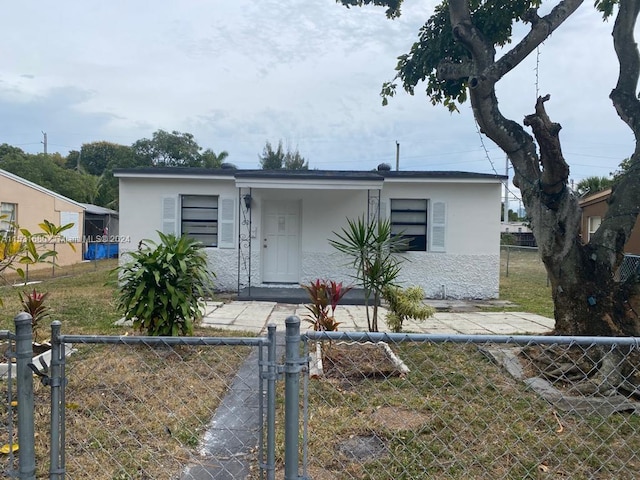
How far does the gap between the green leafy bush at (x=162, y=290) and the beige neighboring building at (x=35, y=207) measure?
9453 millimetres

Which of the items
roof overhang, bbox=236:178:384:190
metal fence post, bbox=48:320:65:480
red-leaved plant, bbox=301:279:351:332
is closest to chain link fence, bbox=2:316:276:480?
metal fence post, bbox=48:320:65:480

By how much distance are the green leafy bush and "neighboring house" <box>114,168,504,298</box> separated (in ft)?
17.1

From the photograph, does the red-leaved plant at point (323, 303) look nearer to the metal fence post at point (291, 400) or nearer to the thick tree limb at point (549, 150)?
the thick tree limb at point (549, 150)

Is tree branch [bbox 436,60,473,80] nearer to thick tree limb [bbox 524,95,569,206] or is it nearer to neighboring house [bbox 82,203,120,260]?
thick tree limb [bbox 524,95,569,206]

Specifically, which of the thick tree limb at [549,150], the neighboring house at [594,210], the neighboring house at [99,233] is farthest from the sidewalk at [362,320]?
the neighboring house at [99,233]

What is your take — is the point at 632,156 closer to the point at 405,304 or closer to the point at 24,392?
the point at 405,304

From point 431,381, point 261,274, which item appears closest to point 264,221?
point 261,274

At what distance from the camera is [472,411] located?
12.4 feet

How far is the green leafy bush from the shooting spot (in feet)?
17.2

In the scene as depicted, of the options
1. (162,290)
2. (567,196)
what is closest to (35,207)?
(162,290)

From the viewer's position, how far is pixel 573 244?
455 cm

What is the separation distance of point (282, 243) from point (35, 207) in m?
10.2

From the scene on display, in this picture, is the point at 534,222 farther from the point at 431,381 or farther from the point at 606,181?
the point at 606,181

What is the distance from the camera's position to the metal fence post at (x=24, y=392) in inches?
75.3
